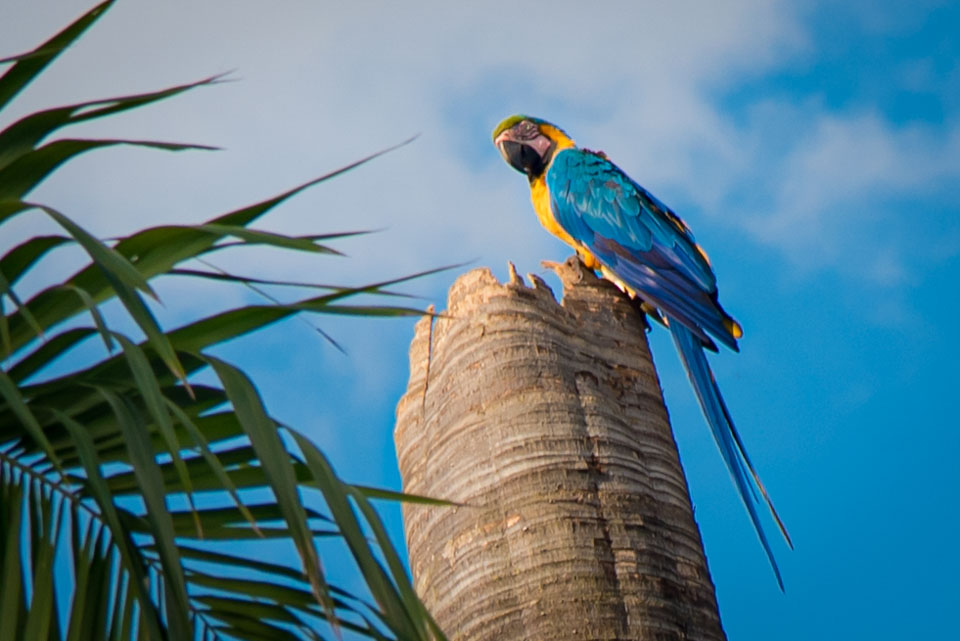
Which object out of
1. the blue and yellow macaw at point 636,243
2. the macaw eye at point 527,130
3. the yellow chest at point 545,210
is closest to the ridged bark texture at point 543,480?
the blue and yellow macaw at point 636,243

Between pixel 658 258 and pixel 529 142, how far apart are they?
1474 millimetres

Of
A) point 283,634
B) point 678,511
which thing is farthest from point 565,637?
point 283,634

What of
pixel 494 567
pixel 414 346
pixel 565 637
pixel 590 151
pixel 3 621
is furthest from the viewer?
pixel 590 151

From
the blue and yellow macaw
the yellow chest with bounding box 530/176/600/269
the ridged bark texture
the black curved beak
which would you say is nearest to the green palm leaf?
the ridged bark texture

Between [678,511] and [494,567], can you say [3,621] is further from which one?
[678,511]

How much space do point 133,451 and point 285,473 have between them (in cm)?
15

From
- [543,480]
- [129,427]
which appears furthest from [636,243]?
[129,427]

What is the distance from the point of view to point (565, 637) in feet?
6.63

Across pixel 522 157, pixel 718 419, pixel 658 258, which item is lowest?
pixel 718 419

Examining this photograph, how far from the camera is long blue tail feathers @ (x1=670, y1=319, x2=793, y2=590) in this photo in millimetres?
2938

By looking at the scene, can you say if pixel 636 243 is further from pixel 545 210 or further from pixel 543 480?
pixel 543 480

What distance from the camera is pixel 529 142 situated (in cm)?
518

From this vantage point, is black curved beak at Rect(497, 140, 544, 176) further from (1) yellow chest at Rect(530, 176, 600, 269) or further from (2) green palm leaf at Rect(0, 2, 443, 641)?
(2) green palm leaf at Rect(0, 2, 443, 641)

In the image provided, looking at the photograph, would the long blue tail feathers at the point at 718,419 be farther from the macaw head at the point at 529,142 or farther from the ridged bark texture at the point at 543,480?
the macaw head at the point at 529,142
